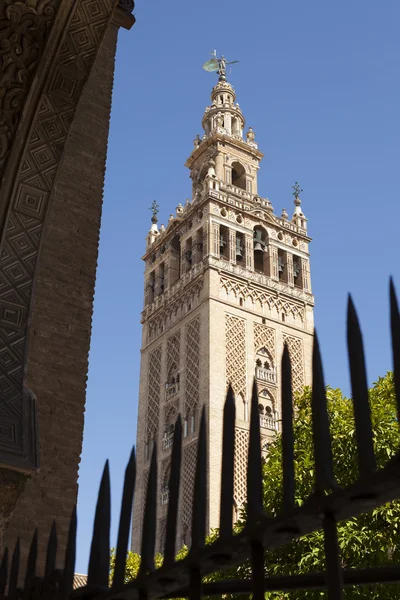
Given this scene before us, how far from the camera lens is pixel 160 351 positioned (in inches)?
1219

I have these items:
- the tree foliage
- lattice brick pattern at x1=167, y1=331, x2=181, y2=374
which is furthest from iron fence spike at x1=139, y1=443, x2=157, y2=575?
lattice brick pattern at x1=167, y1=331, x2=181, y2=374

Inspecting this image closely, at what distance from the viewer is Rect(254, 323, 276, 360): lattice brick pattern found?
2905 cm

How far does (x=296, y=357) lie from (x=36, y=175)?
26535 millimetres

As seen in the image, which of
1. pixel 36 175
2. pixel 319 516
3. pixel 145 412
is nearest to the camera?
pixel 319 516

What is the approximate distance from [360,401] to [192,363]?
27352 millimetres

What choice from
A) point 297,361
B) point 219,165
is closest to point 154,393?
point 297,361

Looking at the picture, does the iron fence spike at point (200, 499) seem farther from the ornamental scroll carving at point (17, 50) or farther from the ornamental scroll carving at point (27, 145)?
the ornamental scroll carving at point (17, 50)

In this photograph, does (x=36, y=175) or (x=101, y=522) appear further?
(x=36, y=175)

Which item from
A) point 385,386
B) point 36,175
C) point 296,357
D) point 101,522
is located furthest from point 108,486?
point 296,357

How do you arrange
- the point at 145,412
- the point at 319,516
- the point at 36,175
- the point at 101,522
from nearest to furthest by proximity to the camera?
the point at 319,516
the point at 101,522
the point at 36,175
the point at 145,412

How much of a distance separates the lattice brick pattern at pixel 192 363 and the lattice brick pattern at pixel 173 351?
25.9 inches

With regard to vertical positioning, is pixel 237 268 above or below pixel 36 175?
above

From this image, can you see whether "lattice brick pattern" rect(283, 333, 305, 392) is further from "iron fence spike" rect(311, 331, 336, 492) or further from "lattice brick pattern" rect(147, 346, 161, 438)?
"iron fence spike" rect(311, 331, 336, 492)

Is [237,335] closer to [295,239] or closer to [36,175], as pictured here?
[295,239]
